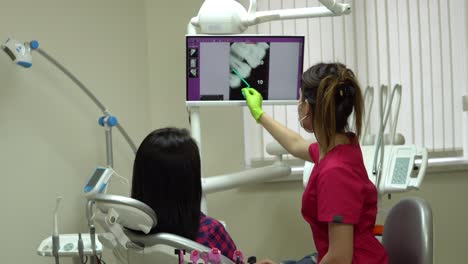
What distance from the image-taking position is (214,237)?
1572 millimetres

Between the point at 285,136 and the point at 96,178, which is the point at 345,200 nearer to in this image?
the point at 285,136

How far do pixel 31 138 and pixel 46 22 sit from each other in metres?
0.56

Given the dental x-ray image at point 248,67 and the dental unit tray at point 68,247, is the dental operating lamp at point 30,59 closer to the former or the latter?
the dental unit tray at point 68,247

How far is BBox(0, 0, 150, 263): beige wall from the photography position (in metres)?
2.80

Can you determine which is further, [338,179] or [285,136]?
[285,136]

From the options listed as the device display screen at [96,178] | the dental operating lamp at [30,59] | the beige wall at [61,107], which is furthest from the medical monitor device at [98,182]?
the beige wall at [61,107]

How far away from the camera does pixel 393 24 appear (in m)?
3.58

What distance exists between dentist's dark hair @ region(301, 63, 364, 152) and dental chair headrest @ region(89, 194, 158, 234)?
2.03 feet

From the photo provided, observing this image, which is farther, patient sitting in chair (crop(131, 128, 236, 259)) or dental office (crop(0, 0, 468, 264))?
dental office (crop(0, 0, 468, 264))

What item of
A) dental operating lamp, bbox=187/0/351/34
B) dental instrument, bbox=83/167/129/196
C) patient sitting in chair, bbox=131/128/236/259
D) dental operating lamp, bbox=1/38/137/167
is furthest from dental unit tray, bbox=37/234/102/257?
patient sitting in chair, bbox=131/128/236/259

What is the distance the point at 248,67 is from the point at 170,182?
112 cm

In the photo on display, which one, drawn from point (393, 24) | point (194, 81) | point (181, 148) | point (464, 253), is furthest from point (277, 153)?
point (181, 148)

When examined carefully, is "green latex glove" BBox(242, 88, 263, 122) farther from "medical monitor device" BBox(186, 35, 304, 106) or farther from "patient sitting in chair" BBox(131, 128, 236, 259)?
"patient sitting in chair" BBox(131, 128, 236, 259)

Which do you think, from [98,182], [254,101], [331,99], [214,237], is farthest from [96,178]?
[331,99]
